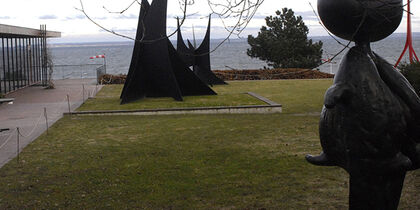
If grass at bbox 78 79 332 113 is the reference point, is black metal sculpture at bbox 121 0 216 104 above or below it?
above

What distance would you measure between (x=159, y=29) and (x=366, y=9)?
1467 centimetres

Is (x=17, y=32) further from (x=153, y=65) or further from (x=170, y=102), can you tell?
(x=170, y=102)

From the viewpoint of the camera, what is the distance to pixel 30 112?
1611cm

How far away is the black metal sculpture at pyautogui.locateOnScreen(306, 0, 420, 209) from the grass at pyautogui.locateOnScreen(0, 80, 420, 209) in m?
2.79

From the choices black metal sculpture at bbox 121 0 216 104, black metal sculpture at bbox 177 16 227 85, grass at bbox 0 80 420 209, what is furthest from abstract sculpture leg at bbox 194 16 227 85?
grass at bbox 0 80 420 209

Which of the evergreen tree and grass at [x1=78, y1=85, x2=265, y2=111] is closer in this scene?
grass at [x1=78, y1=85, x2=265, y2=111]

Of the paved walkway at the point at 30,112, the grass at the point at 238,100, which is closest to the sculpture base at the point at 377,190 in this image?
the paved walkway at the point at 30,112

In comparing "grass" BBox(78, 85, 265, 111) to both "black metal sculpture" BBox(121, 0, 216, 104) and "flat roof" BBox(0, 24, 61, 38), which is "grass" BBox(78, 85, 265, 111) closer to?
"black metal sculpture" BBox(121, 0, 216, 104)

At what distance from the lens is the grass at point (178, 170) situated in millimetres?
6738

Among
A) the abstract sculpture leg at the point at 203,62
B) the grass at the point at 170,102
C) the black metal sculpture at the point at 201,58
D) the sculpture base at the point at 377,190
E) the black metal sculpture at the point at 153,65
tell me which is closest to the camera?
the sculpture base at the point at 377,190

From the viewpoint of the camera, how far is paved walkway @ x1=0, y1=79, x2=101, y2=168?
1102 centimetres

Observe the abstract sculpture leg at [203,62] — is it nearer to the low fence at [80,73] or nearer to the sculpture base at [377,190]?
the low fence at [80,73]

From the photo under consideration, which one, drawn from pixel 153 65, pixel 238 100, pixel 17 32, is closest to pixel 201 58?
pixel 153 65

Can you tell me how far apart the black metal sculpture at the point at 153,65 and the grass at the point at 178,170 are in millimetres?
4468
